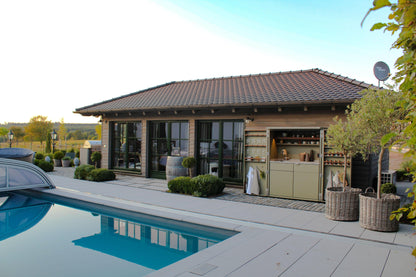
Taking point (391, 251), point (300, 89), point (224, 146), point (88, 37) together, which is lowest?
point (391, 251)

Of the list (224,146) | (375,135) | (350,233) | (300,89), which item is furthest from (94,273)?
(300,89)

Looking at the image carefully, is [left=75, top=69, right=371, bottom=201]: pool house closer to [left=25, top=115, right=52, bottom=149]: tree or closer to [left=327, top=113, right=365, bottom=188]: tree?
[left=327, top=113, right=365, bottom=188]: tree

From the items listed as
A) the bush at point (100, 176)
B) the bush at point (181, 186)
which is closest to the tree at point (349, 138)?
the bush at point (181, 186)

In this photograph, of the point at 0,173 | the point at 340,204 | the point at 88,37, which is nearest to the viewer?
the point at 340,204

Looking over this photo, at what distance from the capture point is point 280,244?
15.8 feet

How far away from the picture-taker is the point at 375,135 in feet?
17.9

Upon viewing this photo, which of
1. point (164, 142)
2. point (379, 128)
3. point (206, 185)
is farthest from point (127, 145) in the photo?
point (379, 128)

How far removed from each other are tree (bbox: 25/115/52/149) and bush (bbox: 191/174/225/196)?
4083 centimetres

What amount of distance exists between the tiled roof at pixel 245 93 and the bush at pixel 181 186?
251 cm

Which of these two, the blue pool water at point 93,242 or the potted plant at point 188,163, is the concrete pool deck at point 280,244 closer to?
the blue pool water at point 93,242

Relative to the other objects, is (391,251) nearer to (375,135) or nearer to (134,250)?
(375,135)

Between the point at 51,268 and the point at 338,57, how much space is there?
11.0 meters

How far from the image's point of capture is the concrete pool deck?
3.91 m

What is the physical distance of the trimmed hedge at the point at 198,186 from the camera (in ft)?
27.5
